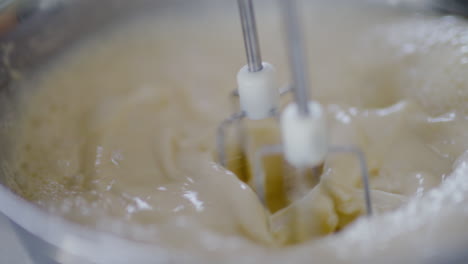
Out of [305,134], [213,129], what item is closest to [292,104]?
[305,134]

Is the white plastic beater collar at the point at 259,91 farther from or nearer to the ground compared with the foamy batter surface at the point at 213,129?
farther from the ground

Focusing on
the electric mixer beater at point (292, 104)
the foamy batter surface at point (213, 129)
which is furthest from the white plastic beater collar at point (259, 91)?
the foamy batter surface at point (213, 129)

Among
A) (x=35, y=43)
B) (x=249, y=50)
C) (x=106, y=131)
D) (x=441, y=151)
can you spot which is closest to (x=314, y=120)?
(x=249, y=50)

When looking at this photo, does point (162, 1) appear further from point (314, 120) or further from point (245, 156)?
point (314, 120)

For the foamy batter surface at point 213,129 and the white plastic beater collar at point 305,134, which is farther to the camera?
the foamy batter surface at point 213,129

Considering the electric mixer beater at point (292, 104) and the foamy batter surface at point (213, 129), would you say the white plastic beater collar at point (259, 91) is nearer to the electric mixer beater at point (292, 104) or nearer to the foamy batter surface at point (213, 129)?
the electric mixer beater at point (292, 104)
